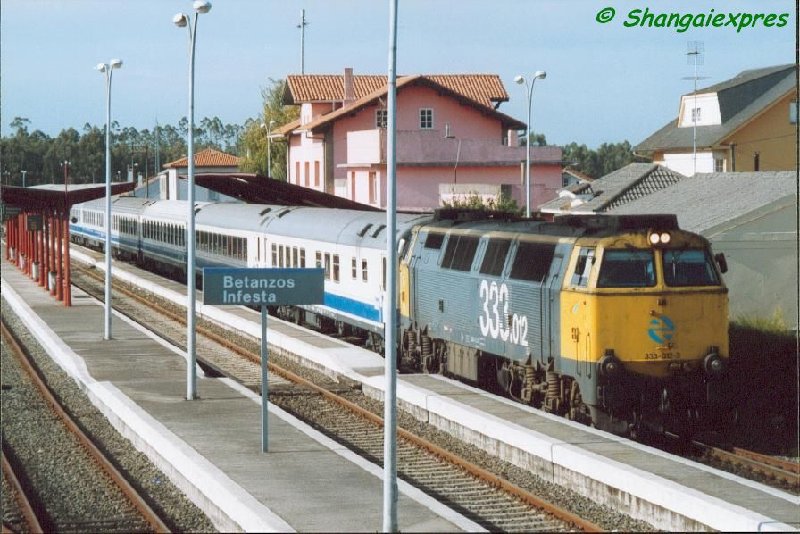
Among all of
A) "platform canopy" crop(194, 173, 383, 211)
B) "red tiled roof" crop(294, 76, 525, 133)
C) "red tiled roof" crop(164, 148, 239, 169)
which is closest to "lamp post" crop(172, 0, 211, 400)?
"platform canopy" crop(194, 173, 383, 211)

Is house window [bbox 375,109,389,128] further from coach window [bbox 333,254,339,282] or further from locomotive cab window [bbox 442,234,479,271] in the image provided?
locomotive cab window [bbox 442,234,479,271]

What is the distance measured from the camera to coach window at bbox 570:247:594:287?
60.3ft

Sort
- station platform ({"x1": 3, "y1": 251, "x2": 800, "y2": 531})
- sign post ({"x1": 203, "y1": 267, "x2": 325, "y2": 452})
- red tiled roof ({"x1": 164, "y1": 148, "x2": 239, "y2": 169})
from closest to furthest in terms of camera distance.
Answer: station platform ({"x1": 3, "y1": 251, "x2": 800, "y2": 531}) → sign post ({"x1": 203, "y1": 267, "x2": 325, "y2": 452}) → red tiled roof ({"x1": 164, "y1": 148, "x2": 239, "y2": 169})

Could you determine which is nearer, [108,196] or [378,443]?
[378,443]

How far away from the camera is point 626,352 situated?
18.2m

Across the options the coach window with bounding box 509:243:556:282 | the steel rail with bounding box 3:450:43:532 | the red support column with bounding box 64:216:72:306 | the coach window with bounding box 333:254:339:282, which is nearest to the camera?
the steel rail with bounding box 3:450:43:532

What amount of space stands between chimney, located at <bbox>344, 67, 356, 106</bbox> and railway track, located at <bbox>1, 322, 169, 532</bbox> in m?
44.0

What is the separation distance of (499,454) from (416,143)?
36.7 m

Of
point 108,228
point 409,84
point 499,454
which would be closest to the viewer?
point 499,454

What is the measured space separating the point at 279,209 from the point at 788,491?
79.3ft

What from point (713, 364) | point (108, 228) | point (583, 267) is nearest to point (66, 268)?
point (108, 228)

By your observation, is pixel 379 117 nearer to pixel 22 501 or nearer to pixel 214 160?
pixel 22 501

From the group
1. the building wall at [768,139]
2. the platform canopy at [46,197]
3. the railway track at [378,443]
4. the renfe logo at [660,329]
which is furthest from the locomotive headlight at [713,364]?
the building wall at [768,139]

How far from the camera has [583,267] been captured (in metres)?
18.5
